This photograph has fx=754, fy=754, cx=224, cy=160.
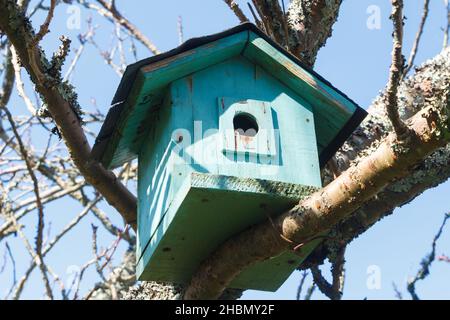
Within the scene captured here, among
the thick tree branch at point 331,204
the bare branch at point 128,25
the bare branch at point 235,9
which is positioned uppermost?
the bare branch at point 128,25

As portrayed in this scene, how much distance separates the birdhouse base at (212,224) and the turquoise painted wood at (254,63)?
501mm

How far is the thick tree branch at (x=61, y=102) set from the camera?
2791 mm

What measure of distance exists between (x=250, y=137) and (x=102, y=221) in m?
2.79

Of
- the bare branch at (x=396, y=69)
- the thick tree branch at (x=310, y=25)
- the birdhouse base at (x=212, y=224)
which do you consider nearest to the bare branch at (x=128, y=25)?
the thick tree branch at (x=310, y=25)

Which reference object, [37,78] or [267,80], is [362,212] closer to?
[267,80]

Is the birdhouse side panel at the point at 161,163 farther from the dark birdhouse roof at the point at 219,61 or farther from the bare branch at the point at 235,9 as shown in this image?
the bare branch at the point at 235,9

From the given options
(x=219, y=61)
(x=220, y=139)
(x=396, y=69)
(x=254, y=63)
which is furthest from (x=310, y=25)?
(x=396, y=69)

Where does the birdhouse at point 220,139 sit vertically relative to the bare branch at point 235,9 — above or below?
below

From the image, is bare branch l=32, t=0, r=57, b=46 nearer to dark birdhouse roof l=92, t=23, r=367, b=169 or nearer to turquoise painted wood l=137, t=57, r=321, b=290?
dark birdhouse roof l=92, t=23, r=367, b=169

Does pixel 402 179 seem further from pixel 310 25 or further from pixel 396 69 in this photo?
pixel 396 69

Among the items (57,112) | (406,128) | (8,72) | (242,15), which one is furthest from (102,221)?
(406,128)

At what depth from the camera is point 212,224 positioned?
268cm

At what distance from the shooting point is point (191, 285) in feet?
9.80

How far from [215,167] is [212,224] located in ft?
0.70
